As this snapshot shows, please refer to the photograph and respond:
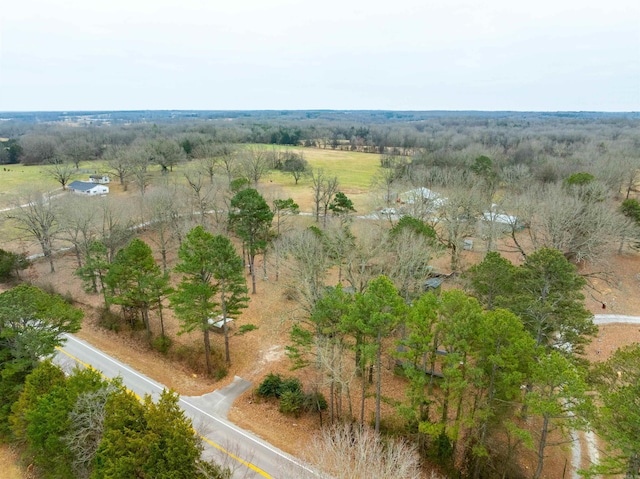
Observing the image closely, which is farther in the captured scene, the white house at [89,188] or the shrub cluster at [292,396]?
the white house at [89,188]

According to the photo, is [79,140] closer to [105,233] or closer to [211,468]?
[105,233]

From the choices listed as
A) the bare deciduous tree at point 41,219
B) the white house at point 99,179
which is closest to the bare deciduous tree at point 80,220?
the bare deciduous tree at point 41,219

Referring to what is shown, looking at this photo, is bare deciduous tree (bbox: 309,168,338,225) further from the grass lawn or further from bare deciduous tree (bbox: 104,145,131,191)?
bare deciduous tree (bbox: 104,145,131,191)

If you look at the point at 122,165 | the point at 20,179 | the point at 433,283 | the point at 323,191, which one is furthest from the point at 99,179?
the point at 433,283

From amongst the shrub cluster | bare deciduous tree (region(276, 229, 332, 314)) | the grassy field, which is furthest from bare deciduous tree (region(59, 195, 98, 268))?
the grassy field

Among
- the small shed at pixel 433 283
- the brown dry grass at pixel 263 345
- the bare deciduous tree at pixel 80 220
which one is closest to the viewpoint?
the brown dry grass at pixel 263 345

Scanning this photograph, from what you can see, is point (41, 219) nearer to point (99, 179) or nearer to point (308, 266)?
point (308, 266)

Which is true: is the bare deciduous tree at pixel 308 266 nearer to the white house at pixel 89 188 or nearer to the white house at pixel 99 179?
the white house at pixel 89 188

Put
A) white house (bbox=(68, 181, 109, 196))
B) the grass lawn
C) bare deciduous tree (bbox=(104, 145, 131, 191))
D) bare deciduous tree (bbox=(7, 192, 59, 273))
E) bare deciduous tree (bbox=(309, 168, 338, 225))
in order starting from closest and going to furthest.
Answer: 1. bare deciduous tree (bbox=(7, 192, 59, 273))
2. bare deciduous tree (bbox=(309, 168, 338, 225))
3. white house (bbox=(68, 181, 109, 196))
4. bare deciduous tree (bbox=(104, 145, 131, 191))
5. the grass lawn
